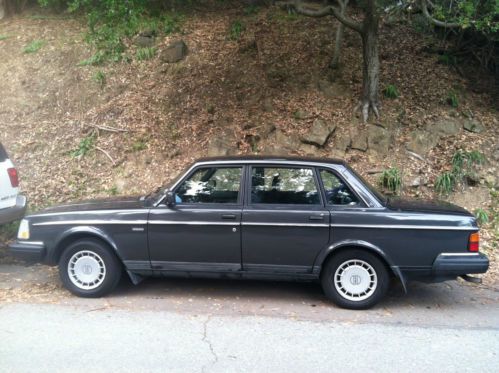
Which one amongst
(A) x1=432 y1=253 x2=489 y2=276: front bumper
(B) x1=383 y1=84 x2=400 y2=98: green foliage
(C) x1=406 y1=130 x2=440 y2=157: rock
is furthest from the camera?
(B) x1=383 y1=84 x2=400 y2=98: green foliage

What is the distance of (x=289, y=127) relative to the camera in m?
10.0

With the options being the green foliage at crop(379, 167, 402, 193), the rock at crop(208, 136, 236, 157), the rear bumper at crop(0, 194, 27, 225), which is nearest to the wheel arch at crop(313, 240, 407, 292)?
the green foliage at crop(379, 167, 402, 193)

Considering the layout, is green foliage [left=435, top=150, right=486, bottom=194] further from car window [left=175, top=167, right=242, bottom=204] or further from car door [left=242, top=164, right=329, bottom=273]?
car window [left=175, top=167, right=242, bottom=204]

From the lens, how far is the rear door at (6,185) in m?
6.72

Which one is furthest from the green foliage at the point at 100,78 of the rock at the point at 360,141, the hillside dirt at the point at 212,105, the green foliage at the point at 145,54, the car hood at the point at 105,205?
the car hood at the point at 105,205

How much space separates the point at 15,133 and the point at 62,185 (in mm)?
2157

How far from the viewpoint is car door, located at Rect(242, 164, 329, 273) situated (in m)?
5.44

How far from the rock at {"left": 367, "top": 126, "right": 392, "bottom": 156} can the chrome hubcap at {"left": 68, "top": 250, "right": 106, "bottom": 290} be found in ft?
18.9

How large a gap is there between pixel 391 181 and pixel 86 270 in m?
5.35

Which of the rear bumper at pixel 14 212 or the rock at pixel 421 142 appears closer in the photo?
the rear bumper at pixel 14 212

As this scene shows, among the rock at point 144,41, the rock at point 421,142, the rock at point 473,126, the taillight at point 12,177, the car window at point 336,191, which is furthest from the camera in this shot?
the rock at point 144,41

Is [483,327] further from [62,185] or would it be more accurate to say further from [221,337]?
[62,185]

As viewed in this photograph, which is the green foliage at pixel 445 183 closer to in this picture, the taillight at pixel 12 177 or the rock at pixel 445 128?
→ the rock at pixel 445 128

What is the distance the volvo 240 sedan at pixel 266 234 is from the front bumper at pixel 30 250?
0.04 ft
